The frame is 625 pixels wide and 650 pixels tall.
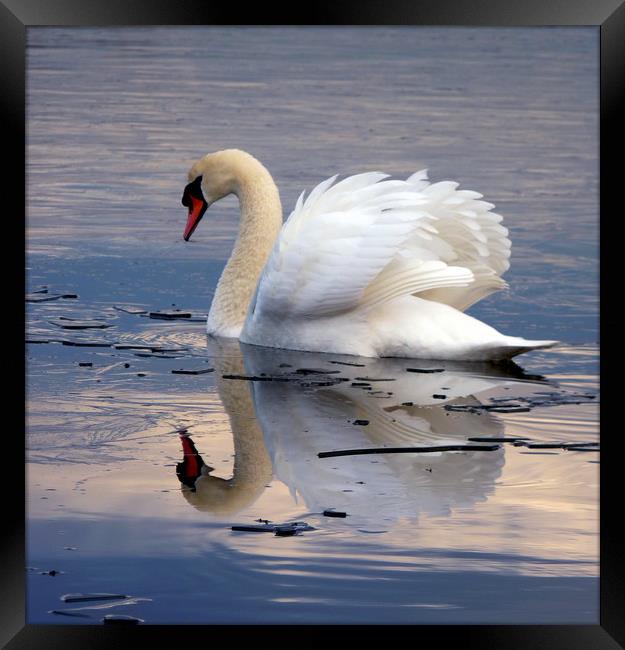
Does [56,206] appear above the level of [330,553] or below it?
above

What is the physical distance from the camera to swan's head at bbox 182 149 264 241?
10453 millimetres

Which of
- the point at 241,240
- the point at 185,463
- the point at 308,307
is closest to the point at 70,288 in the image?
the point at 241,240

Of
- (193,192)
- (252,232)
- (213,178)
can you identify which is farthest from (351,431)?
(193,192)

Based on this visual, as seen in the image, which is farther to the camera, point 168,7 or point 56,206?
point 56,206

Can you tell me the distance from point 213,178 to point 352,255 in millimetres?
2052

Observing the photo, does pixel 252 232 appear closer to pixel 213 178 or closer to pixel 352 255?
pixel 213 178

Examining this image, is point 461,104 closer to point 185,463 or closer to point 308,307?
point 308,307

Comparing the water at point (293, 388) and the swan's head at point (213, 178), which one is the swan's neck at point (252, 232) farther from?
the water at point (293, 388)

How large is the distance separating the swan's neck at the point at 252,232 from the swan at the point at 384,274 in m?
0.56

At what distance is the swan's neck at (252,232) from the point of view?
1017 centimetres

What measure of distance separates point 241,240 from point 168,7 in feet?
14.7

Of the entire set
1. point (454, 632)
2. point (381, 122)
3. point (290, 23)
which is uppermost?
point (381, 122)

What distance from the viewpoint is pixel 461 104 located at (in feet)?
49.5

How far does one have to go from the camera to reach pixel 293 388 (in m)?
8.23
